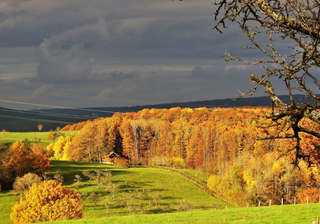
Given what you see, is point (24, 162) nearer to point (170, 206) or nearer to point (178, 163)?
point (170, 206)

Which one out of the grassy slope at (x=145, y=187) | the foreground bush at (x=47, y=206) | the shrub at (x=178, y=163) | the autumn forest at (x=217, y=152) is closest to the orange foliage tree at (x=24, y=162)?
the grassy slope at (x=145, y=187)

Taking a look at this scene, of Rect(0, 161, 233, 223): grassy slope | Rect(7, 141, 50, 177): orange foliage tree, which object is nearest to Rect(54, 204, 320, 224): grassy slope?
Rect(0, 161, 233, 223): grassy slope

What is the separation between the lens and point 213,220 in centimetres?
2323

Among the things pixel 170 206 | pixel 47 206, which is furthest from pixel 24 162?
pixel 47 206

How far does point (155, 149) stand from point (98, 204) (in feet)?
240

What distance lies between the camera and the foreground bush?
36.9 meters

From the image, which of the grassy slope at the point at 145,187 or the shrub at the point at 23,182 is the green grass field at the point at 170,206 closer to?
the grassy slope at the point at 145,187

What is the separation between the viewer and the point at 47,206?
37344mm

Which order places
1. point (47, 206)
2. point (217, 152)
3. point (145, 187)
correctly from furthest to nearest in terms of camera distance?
point (217, 152), point (145, 187), point (47, 206)

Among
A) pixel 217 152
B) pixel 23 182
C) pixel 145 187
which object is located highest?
pixel 23 182

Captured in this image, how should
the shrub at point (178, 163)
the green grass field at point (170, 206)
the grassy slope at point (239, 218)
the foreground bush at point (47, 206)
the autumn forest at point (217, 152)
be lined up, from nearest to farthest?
the grassy slope at point (239, 218), the green grass field at point (170, 206), the foreground bush at point (47, 206), the autumn forest at point (217, 152), the shrub at point (178, 163)

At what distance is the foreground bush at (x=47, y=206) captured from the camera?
1454 inches

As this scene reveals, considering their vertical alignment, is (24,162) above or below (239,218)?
below

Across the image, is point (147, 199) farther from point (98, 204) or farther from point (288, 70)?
point (288, 70)
